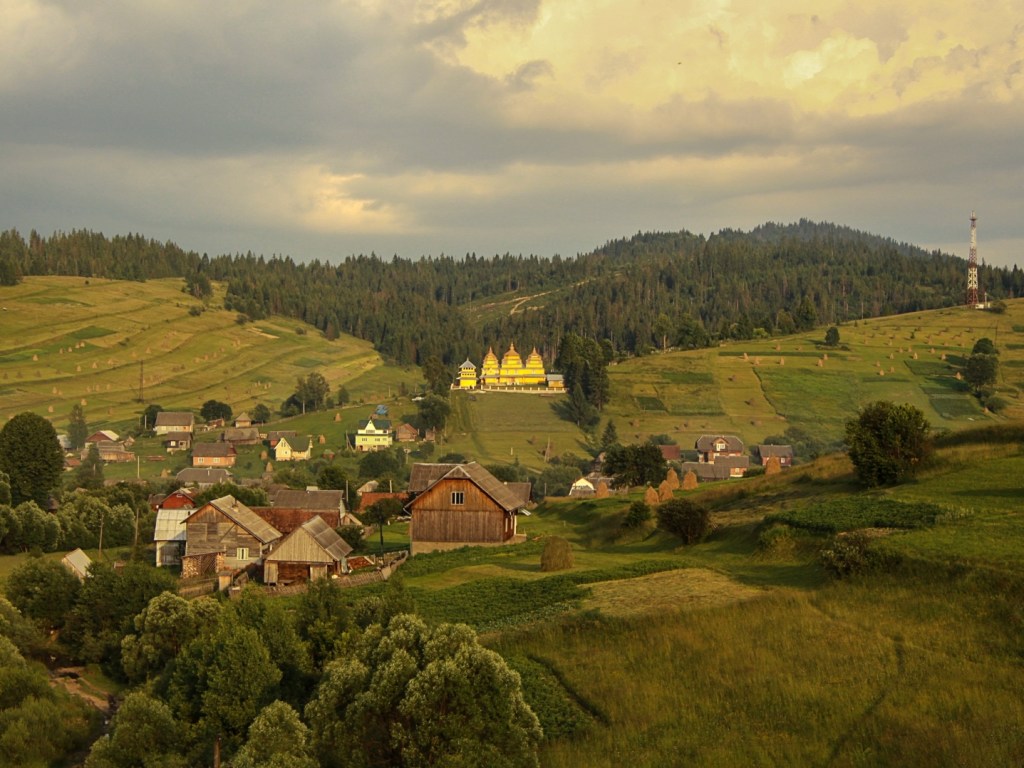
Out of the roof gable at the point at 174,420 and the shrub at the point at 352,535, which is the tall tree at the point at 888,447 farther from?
the roof gable at the point at 174,420

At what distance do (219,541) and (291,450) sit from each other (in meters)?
63.8

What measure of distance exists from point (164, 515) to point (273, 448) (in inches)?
2416

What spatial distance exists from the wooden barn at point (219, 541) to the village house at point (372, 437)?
204 feet

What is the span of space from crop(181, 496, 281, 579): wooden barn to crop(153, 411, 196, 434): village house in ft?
245

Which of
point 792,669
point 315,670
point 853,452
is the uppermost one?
point 853,452

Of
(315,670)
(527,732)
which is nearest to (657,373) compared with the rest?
(315,670)

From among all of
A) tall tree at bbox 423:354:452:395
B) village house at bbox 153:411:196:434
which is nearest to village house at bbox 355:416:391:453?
village house at bbox 153:411:196:434

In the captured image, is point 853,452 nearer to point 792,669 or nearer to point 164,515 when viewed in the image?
point 792,669

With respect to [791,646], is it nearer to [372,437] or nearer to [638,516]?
[638,516]

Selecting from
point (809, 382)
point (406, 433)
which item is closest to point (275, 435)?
point (406, 433)

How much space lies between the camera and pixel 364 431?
125 m

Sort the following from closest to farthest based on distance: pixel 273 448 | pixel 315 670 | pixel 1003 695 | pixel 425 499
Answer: pixel 1003 695 → pixel 315 670 → pixel 425 499 → pixel 273 448

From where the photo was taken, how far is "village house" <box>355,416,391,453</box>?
123438 millimetres

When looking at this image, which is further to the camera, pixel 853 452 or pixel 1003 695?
pixel 853 452
